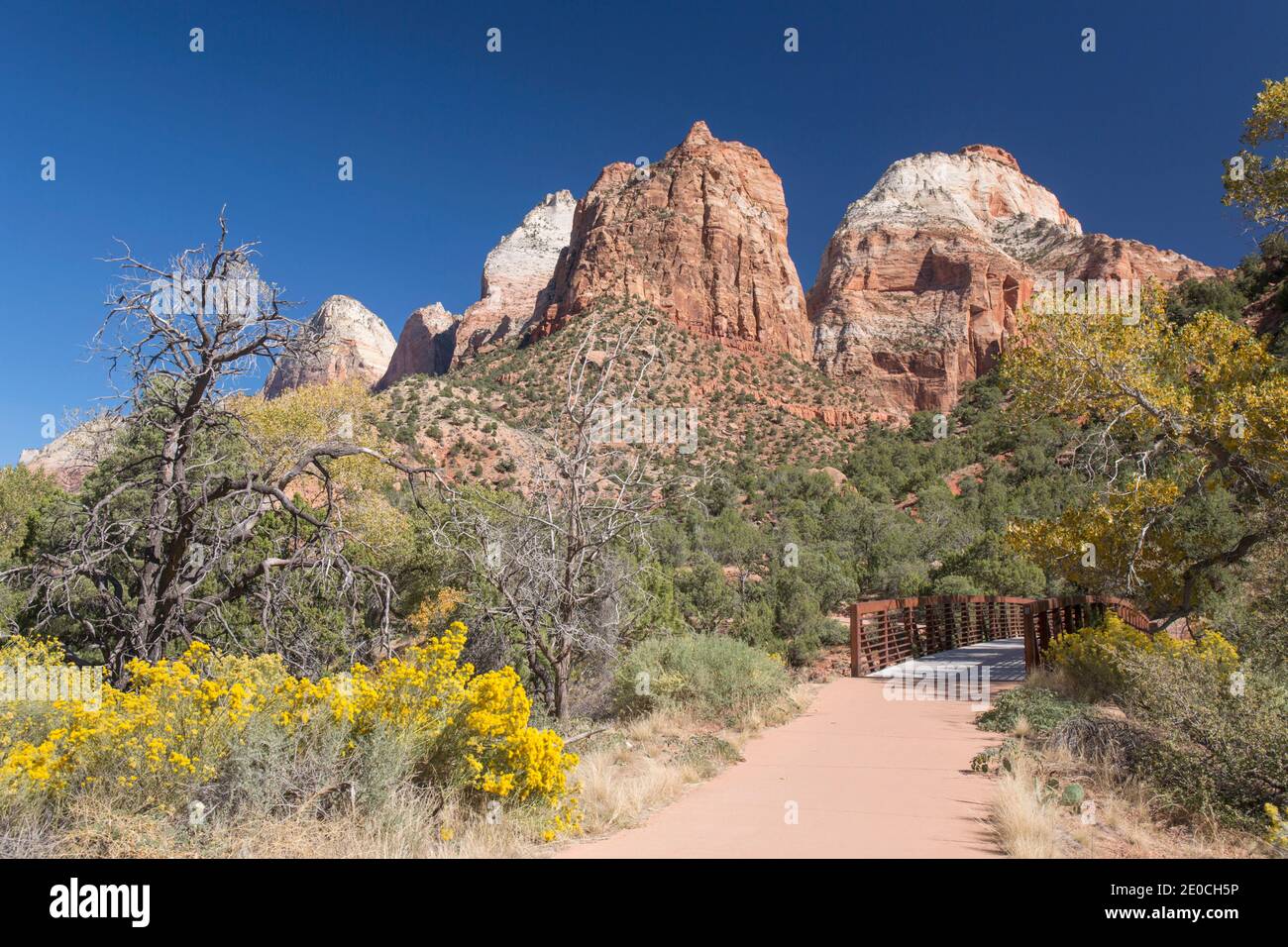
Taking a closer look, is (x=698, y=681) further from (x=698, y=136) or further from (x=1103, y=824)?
(x=698, y=136)

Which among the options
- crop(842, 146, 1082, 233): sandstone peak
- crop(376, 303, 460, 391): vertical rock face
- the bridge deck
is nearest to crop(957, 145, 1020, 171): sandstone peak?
crop(842, 146, 1082, 233): sandstone peak

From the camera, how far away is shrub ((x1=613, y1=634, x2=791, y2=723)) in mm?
8930

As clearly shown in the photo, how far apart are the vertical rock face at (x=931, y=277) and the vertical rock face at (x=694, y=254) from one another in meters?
7.40

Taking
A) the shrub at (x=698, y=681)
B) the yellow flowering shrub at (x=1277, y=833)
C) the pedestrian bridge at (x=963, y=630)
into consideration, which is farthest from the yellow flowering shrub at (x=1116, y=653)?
the shrub at (x=698, y=681)

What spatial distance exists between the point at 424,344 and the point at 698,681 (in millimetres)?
123860

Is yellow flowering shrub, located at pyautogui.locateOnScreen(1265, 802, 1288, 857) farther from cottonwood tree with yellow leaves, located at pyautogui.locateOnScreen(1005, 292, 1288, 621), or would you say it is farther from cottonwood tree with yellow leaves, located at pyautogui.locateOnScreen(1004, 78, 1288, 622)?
cottonwood tree with yellow leaves, located at pyautogui.locateOnScreen(1004, 78, 1288, 622)

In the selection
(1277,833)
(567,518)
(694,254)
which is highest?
(694,254)

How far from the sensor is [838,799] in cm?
534

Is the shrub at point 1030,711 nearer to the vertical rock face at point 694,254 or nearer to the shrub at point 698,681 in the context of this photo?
the shrub at point 698,681

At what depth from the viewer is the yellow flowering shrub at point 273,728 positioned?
387cm

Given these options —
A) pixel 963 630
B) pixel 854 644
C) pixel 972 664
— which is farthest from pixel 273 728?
pixel 963 630

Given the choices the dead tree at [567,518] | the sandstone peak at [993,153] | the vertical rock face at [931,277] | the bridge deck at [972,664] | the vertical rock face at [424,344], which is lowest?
the bridge deck at [972,664]

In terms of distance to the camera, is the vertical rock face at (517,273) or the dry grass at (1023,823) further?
the vertical rock face at (517,273)
